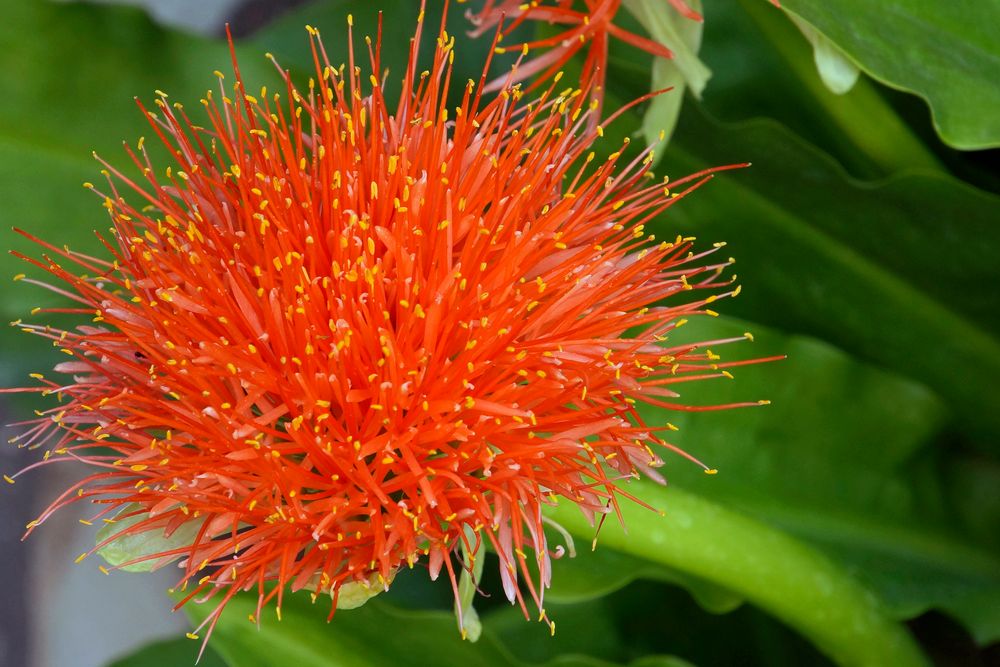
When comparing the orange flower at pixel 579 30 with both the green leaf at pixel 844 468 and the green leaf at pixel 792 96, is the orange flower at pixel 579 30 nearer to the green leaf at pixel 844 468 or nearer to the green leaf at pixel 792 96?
the green leaf at pixel 792 96

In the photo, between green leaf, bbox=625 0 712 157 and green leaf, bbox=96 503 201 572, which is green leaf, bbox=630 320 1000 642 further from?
green leaf, bbox=96 503 201 572

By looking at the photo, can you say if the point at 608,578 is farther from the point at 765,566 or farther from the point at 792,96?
the point at 792,96

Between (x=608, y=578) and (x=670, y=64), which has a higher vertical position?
(x=670, y=64)

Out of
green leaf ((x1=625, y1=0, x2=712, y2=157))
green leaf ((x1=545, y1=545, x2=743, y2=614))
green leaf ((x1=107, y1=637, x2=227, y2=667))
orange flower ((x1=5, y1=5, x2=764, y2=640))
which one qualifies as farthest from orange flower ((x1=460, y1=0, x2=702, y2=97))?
green leaf ((x1=107, y1=637, x2=227, y2=667))

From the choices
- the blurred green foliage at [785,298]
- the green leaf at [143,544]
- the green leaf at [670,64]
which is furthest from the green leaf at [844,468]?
the green leaf at [143,544]

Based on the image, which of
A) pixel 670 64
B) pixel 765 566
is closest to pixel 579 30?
pixel 670 64

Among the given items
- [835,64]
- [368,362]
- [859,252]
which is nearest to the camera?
[368,362]
